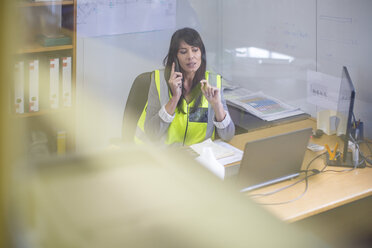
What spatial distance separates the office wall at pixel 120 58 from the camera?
199 centimetres

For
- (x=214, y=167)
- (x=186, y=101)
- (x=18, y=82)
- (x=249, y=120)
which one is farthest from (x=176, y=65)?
(x=18, y=82)

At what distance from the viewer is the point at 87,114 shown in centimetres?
197

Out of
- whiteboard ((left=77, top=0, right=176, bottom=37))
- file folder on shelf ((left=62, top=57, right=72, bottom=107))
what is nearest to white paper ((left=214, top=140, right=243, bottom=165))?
file folder on shelf ((left=62, top=57, right=72, bottom=107))

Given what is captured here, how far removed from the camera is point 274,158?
1.23 m

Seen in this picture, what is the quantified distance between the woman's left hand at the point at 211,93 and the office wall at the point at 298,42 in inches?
13.5

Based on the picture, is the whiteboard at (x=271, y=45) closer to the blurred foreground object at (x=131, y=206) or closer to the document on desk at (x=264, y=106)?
the document on desk at (x=264, y=106)

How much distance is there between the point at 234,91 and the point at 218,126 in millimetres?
407

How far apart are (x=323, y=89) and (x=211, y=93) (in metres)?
0.52

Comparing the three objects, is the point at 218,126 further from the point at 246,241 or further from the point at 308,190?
the point at 246,241

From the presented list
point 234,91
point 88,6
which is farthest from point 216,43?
point 88,6

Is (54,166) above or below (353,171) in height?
above

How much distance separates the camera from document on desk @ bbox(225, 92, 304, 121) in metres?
1.71

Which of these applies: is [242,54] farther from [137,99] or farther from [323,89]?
[137,99]

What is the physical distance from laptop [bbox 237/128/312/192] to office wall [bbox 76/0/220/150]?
35.7 inches
